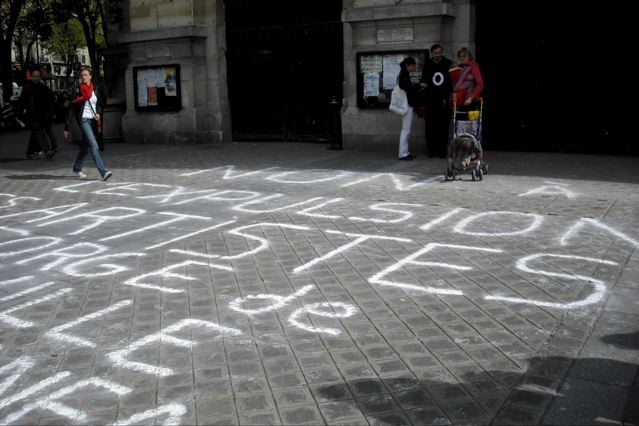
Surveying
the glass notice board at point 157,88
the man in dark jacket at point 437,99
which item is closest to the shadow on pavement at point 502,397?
the man in dark jacket at point 437,99

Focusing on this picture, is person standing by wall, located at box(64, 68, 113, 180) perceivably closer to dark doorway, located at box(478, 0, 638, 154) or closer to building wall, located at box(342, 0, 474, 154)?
building wall, located at box(342, 0, 474, 154)

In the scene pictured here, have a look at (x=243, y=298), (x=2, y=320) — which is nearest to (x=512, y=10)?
(x=243, y=298)

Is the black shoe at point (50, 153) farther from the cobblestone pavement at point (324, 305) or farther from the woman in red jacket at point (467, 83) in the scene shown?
the woman in red jacket at point (467, 83)

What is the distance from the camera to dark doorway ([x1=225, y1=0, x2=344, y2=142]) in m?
15.3

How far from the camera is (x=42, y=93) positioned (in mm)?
13945

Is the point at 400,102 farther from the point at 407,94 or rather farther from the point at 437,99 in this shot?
the point at 437,99

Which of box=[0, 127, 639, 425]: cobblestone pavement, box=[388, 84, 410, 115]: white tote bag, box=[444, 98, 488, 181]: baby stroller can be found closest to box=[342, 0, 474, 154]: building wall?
box=[388, 84, 410, 115]: white tote bag

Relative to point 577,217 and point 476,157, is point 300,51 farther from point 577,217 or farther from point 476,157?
point 577,217

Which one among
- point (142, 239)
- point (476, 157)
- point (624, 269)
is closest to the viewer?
point (624, 269)

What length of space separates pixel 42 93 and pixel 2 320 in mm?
10134

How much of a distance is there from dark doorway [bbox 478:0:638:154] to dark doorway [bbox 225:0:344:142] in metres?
3.26

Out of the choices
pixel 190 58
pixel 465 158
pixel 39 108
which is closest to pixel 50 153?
pixel 39 108

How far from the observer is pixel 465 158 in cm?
1012

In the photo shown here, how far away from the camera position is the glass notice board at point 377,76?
1366 centimetres
